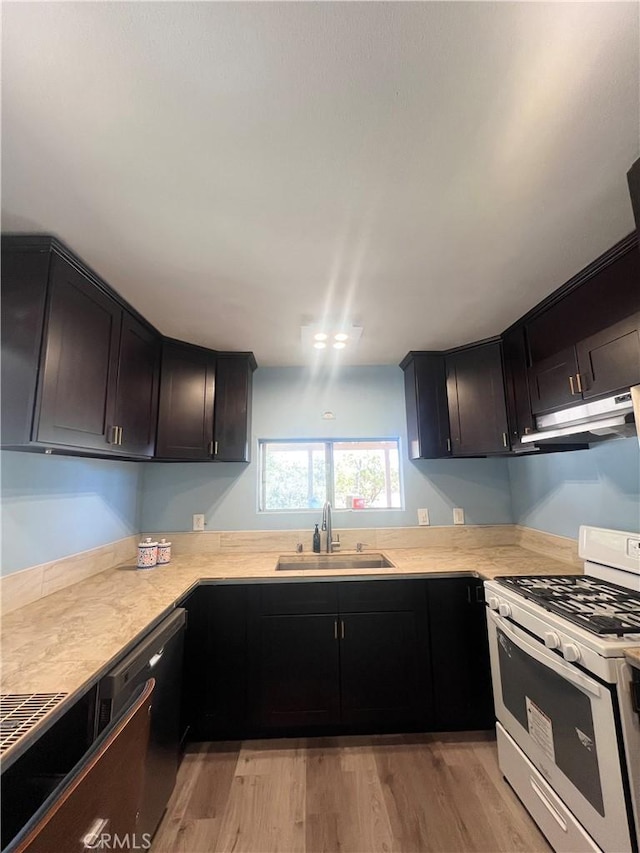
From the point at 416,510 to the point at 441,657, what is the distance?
3.26ft

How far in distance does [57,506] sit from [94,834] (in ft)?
4.82

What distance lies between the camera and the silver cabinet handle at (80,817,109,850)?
24.0 inches

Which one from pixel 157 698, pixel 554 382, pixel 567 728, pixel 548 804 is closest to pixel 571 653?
pixel 567 728

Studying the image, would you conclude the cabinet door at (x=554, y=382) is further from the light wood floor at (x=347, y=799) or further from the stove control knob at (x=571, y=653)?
the light wood floor at (x=347, y=799)

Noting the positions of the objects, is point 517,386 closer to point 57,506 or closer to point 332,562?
point 332,562

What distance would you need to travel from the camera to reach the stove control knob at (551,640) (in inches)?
49.8

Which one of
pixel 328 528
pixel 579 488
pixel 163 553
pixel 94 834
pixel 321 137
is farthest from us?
pixel 328 528

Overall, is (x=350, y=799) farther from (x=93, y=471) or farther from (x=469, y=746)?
(x=93, y=471)

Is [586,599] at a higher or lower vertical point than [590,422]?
lower

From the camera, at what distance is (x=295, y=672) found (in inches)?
77.6

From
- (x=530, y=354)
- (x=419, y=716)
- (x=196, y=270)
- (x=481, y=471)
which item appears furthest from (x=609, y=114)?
(x=419, y=716)

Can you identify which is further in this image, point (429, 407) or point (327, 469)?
point (327, 469)

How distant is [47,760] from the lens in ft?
3.53

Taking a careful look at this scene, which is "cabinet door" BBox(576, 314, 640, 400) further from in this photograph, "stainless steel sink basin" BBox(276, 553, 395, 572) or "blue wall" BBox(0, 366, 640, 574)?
"stainless steel sink basin" BBox(276, 553, 395, 572)
